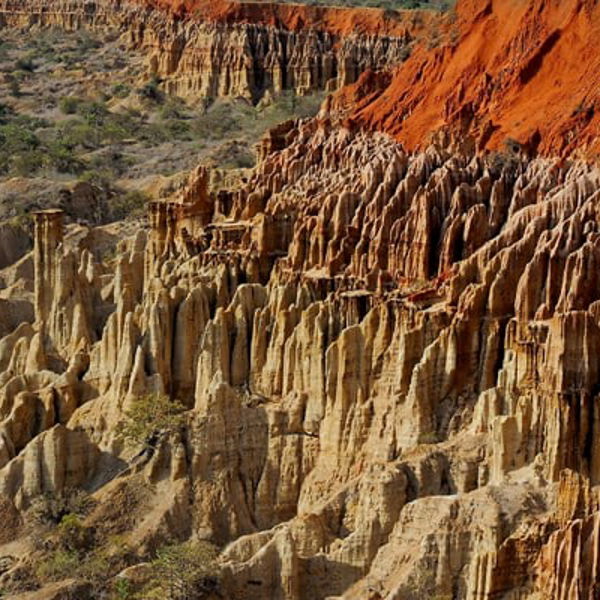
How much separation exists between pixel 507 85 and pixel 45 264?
1400 cm

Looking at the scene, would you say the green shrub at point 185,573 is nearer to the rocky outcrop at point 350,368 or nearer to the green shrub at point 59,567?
the rocky outcrop at point 350,368

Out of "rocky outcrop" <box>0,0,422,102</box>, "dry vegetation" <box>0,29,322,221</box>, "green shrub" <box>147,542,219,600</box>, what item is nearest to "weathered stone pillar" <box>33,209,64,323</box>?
"green shrub" <box>147,542,219,600</box>

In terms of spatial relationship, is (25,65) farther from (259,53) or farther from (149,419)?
(149,419)

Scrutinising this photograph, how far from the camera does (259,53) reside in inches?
→ 3738

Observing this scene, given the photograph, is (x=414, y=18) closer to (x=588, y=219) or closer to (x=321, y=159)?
(x=321, y=159)

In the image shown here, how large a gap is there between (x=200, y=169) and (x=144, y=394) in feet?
29.8

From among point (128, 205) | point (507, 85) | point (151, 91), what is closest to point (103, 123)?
point (151, 91)

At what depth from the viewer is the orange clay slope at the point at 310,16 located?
9288 cm

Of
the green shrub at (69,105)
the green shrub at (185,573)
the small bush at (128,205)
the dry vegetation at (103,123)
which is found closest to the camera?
the green shrub at (185,573)

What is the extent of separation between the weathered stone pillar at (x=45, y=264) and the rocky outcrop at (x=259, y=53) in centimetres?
4411

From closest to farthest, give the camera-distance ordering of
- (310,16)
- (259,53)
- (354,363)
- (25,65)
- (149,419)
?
(354,363) < (149,419) < (259,53) < (310,16) < (25,65)

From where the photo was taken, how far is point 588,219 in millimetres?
33062

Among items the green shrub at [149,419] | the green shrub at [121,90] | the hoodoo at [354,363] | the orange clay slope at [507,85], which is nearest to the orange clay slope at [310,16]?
the green shrub at [121,90]

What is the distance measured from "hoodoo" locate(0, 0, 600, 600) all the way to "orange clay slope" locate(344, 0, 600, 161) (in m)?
0.09
